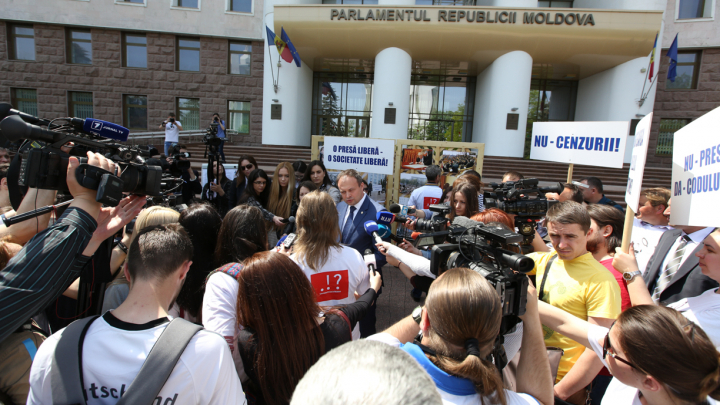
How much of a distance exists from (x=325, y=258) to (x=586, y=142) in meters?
4.26

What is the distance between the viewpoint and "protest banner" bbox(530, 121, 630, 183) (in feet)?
14.5

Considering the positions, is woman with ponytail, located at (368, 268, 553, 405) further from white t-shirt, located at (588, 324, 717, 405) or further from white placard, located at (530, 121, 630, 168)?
white placard, located at (530, 121, 630, 168)

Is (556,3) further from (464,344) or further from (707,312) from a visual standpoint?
(464,344)

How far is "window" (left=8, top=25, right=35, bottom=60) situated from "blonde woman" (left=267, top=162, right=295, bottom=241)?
1980cm

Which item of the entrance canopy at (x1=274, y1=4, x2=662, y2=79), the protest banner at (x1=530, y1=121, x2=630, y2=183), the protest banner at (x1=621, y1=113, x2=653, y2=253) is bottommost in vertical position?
the protest banner at (x1=621, y1=113, x2=653, y2=253)

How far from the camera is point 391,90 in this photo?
1429 cm

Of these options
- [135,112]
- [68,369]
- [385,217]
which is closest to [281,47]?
[135,112]

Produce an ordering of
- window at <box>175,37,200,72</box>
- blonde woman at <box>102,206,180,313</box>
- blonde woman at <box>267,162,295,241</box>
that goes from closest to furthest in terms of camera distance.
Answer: blonde woman at <box>102,206,180,313</box>
blonde woman at <box>267,162,295,241</box>
window at <box>175,37,200,72</box>

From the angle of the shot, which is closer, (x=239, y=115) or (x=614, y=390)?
(x=614, y=390)

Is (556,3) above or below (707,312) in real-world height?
above

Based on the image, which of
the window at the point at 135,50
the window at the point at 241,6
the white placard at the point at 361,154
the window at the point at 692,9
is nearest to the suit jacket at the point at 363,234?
the white placard at the point at 361,154

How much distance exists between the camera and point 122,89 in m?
16.9

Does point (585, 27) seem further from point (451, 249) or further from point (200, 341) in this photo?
point (200, 341)

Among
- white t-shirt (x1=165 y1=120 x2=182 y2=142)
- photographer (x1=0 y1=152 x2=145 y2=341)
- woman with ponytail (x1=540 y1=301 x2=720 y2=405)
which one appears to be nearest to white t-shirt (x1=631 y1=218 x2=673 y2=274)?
woman with ponytail (x1=540 y1=301 x2=720 y2=405)
